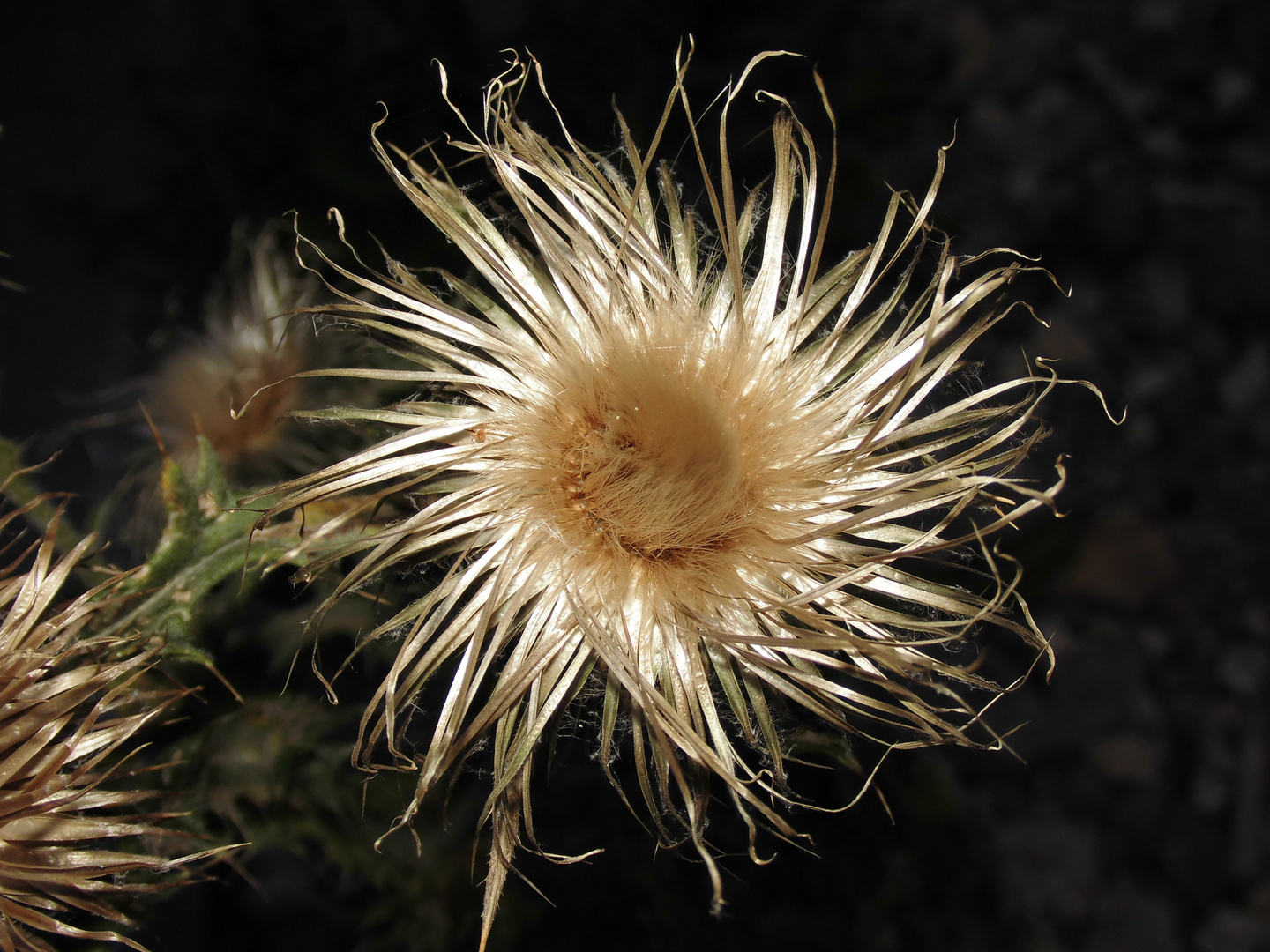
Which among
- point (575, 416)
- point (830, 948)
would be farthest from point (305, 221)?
point (830, 948)

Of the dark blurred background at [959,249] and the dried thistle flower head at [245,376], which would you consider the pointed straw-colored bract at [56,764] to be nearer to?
the dark blurred background at [959,249]

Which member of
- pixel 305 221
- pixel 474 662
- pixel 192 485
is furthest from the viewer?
pixel 305 221

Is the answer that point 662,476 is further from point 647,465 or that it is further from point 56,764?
point 56,764

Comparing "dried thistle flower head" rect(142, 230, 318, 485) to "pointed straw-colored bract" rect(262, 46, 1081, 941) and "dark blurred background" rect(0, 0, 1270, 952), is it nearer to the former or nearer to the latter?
"dark blurred background" rect(0, 0, 1270, 952)

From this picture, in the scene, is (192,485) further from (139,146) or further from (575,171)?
(139,146)

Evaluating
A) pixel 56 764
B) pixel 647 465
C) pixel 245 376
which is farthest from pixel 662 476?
pixel 245 376
